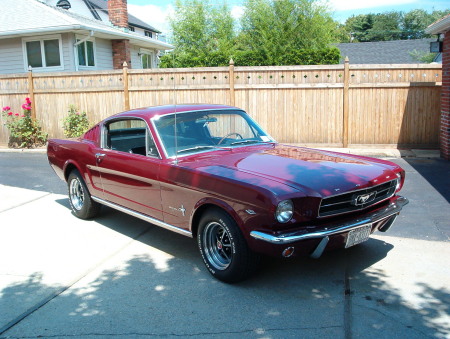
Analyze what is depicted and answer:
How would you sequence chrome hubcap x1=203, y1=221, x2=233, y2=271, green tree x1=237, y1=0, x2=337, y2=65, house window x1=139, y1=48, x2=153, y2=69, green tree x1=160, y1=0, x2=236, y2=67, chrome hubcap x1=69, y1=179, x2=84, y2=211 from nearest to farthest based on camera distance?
1. chrome hubcap x1=203, y1=221, x2=233, y2=271
2. chrome hubcap x1=69, y1=179, x2=84, y2=211
3. green tree x1=237, y1=0, x2=337, y2=65
4. house window x1=139, y1=48, x2=153, y2=69
5. green tree x1=160, y1=0, x2=236, y2=67

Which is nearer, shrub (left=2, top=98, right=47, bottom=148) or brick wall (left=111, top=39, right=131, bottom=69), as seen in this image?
shrub (left=2, top=98, right=47, bottom=148)

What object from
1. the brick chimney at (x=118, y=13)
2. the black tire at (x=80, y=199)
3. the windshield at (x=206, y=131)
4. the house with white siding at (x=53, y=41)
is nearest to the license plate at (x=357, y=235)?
the windshield at (x=206, y=131)

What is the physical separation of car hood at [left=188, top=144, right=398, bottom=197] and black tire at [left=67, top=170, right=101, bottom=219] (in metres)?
2.38

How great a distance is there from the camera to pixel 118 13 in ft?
70.4

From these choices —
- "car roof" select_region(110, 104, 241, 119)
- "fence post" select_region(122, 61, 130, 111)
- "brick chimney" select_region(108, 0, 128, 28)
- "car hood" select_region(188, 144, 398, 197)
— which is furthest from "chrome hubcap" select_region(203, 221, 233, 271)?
"brick chimney" select_region(108, 0, 128, 28)

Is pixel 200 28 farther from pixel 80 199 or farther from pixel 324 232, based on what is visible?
pixel 324 232

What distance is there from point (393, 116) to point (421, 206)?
5.00m

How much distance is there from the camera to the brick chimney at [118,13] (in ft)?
70.3

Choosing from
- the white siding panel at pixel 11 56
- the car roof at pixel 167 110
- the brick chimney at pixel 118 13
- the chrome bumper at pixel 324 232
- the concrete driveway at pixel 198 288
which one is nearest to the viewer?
the concrete driveway at pixel 198 288

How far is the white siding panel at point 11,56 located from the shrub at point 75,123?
19.9ft

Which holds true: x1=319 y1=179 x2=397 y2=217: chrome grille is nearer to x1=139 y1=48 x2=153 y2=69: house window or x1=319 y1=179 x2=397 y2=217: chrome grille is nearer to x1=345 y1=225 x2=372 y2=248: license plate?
x1=345 y1=225 x2=372 y2=248: license plate

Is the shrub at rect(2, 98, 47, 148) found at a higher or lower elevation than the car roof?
lower

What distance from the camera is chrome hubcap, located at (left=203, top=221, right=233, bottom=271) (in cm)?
438

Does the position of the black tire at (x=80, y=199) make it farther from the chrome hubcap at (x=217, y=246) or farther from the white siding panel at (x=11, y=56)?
the white siding panel at (x=11, y=56)
